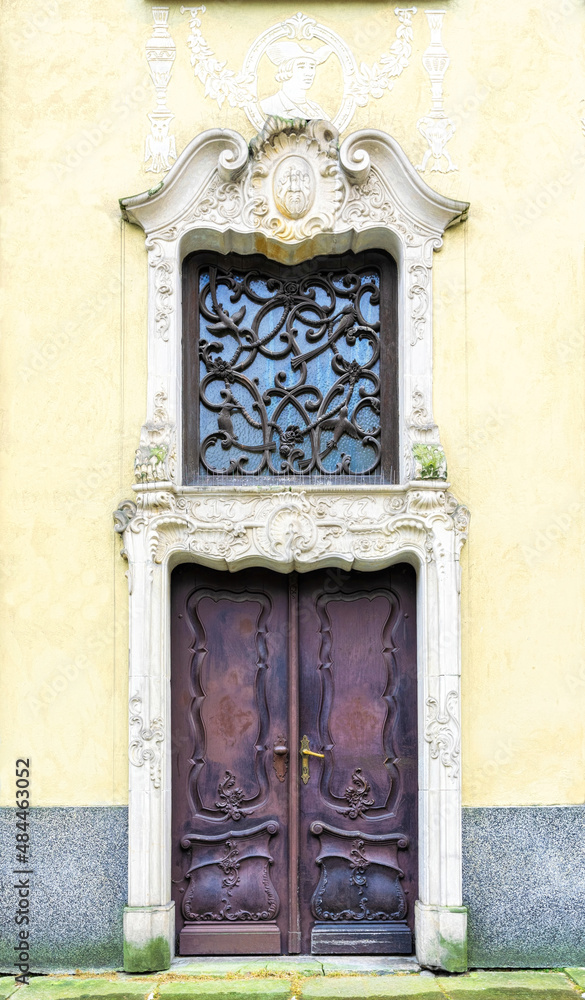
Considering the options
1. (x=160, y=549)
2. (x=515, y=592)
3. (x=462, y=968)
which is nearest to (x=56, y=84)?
(x=160, y=549)

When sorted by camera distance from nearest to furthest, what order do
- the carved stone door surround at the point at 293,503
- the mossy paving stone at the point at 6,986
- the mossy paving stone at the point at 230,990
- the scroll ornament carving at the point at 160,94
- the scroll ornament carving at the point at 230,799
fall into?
the mossy paving stone at the point at 230,990
the mossy paving stone at the point at 6,986
the carved stone door surround at the point at 293,503
the scroll ornament carving at the point at 230,799
the scroll ornament carving at the point at 160,94

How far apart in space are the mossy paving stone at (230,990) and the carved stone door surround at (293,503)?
33cm

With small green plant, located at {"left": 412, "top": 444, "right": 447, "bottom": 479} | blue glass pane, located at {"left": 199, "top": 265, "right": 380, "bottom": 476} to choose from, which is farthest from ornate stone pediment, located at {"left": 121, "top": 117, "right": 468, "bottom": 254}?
small green plant, located at {"left": 412, "top": 444, "right": 447, "bottom": 479}

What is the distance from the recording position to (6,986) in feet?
19.2

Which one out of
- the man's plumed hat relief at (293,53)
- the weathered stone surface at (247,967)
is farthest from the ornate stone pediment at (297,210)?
the weathered stone surface at (247,967)

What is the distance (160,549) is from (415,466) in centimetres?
162

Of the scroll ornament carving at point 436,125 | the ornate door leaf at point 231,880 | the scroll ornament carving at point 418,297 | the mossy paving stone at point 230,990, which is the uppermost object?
the scroll ornament carving at point 436,125

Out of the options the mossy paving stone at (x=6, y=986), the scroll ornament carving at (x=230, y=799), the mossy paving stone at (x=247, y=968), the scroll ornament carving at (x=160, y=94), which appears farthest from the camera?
the scroll ornament carving at (x=160, y=94)

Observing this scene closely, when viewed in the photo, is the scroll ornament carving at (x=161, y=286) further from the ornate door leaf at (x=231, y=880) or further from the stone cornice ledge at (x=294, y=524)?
the ornate door leaf at (x=231, y=880)

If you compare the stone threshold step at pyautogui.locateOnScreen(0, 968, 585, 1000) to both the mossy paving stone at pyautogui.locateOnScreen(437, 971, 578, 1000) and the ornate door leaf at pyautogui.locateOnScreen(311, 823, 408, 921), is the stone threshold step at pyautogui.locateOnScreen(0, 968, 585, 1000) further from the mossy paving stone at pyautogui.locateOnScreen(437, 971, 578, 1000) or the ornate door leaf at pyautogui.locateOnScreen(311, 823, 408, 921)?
the ornate door leaf at pyautogui.locateOnScreen(311, 823, 408, 921)

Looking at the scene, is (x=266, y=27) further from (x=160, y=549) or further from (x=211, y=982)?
(x=211, y=982)

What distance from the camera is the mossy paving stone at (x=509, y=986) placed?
18.2 ft

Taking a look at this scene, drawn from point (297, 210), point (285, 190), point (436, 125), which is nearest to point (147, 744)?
point (297, 210)

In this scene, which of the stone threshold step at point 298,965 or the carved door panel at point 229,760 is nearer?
the stone threshold step at point 298,965
